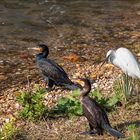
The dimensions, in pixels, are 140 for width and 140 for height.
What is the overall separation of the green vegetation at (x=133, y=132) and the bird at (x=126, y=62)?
1.50m

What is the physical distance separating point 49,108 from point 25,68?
3.16m

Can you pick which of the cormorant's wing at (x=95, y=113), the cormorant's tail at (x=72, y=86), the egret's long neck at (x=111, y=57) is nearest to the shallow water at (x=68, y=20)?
the egret's long neck at (x=111, y=57)

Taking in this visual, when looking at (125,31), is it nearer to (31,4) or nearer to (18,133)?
(31,4)

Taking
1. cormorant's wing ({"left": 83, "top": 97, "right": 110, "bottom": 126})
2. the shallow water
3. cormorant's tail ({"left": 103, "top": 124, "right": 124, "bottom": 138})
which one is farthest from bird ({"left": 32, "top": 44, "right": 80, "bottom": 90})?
the shallow water

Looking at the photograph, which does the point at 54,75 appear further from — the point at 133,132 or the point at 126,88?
the point at 133,132

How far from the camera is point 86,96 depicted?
9.27 m

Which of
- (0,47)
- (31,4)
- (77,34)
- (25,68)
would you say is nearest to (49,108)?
(25,68)

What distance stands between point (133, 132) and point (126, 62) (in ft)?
7.38

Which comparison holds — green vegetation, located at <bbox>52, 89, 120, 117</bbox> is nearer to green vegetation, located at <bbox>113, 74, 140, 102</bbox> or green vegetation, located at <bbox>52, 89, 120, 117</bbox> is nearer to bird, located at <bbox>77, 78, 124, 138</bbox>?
green vegetation, located at <bbox>113, 74, 140, 102</bbox>

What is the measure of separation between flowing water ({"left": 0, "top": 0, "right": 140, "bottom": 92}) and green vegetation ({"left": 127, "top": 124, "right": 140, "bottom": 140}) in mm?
3966

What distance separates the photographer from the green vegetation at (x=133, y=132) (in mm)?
8605

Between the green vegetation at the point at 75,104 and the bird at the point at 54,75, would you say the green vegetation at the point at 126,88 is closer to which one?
the green vegetation at the point at 75,104

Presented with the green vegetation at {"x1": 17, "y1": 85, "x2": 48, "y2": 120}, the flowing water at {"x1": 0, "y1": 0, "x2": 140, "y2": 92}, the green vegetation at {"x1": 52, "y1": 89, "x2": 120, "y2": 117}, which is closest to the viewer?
the green vegetation at {"x1": 17, "y1": 85, "x2": 48, "y2": 120}

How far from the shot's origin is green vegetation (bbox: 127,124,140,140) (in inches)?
339
